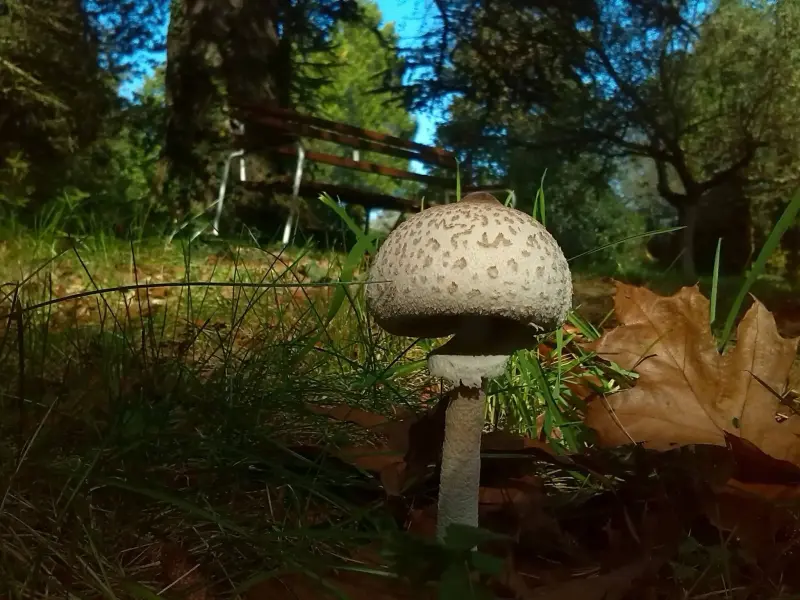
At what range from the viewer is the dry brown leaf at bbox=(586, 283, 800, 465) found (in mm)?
1332

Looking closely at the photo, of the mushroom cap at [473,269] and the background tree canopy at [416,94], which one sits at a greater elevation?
the background tree canopy at [416,94]

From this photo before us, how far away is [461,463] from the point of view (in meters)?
1.11

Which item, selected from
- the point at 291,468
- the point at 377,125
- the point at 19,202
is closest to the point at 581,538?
the point at 291,468

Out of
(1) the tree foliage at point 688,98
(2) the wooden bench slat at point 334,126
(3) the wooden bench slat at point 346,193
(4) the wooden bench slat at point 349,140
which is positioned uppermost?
(1) the tree foliage at point 688,98

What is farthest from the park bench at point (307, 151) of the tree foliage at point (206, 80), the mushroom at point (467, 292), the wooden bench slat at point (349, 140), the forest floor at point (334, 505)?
the mushroom at point (467, 292)

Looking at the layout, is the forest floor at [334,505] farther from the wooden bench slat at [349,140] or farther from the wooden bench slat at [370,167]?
the wooden bench slat at [370,167]

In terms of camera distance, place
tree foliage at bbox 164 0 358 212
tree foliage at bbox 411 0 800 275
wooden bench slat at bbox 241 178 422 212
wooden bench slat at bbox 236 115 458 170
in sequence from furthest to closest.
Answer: tree foliage at bbox 411 0 800 275 → wooden bench slat at bbox 241 178 422 212 → tree foliage at bbox 164 0 358 212 → wooden bench slat at bbox 236 115 458 170

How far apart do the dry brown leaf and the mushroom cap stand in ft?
1.36

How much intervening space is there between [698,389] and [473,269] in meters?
0.68

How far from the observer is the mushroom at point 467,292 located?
0.99 metres

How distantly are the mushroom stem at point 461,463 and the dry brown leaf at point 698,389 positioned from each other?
14.3 inches

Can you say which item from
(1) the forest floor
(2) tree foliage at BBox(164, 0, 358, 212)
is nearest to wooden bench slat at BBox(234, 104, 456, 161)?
(2) tree foliage at BBox(164, 0, 358, 212)

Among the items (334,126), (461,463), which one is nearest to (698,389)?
(461,463)

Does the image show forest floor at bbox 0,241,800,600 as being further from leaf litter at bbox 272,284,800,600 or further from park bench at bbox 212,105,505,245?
park bench at bbox 212,105,505,245
